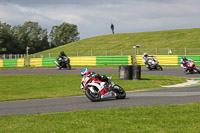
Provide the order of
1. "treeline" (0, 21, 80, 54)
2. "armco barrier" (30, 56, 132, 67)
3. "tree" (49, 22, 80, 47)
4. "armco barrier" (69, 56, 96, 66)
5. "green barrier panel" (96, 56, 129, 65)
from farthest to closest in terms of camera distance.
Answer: "tree" (49, 22, 80, 47) < "treeline" (0, 21, 80, 54) < "armco barrier" (69, 56, 96, 66) < "green barrier panel" (96, 56, 129, 65) < "armco barrier" (30, 56, 132, 67)

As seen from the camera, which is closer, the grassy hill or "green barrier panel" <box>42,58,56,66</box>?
"green barrier panel" <box>42,58,56,66</box>

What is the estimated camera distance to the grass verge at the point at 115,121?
7.81 meters

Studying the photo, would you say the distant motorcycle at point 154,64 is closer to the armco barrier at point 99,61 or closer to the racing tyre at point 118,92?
the armco barrier at point 99,61

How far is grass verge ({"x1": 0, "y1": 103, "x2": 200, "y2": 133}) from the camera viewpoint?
7.81 meters

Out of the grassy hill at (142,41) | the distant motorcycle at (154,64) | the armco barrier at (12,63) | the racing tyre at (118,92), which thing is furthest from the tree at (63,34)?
the racing tyre at (118,92)

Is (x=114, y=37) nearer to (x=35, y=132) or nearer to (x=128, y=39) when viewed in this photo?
(x=128, y=39)

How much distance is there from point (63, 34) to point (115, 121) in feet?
496

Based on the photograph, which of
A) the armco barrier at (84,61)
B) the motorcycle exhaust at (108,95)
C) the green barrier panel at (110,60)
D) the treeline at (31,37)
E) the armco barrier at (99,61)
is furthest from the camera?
the treeline at (31,37)

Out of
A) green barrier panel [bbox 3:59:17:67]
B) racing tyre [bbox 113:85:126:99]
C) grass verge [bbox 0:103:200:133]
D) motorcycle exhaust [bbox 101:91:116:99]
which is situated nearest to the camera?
grass verge [bbox 0:103:200:133]

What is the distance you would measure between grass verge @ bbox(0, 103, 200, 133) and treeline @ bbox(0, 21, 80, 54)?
96.0 meters

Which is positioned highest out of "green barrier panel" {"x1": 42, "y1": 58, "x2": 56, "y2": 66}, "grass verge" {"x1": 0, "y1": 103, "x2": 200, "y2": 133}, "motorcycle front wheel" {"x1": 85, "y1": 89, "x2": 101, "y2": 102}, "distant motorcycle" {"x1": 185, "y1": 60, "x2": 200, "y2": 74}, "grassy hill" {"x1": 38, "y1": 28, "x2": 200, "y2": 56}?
"grassy hill" {"x1": 38, "y1": 28, "x2": 200, "y2": 56}

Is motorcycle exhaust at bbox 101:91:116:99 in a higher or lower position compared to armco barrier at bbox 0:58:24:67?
lower

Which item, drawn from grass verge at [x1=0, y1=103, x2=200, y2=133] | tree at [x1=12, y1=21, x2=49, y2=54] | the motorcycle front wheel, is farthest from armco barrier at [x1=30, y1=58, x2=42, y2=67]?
tree at [x1=12, y1=21, x2=49, y2=54]

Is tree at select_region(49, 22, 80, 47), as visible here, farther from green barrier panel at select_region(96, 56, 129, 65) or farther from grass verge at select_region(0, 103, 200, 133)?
grass verge at select_region(0, 103, 200, 133)
